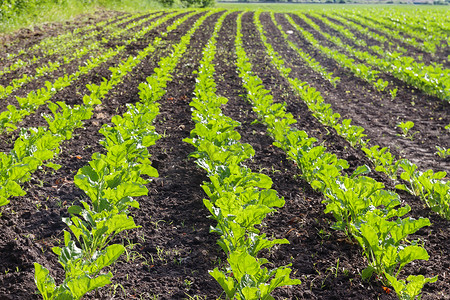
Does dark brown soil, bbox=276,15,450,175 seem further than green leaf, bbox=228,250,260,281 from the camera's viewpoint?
Yes

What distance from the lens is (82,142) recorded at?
5.87 m

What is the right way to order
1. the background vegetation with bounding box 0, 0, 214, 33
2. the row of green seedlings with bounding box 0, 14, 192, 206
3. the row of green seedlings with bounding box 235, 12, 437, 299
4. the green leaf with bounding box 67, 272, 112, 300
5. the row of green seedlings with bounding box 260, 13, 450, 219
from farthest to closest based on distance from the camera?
1. the background vegetation with bounding box 0, 0, 214, 33
2. the row of green seedlings with bounding box 260, 13, 450, 219
3. the row of green seedlings with bounding box 0, 14, 192, 206
4. the row of green seedlings with bounding box 235, 12, 437, 299
5. the green leaf with bounding box 67, 272, 112, 300

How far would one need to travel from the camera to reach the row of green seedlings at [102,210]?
8.22 ft

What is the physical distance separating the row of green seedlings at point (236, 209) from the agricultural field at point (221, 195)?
14 mm

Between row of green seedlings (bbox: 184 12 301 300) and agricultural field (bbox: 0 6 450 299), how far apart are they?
14mm

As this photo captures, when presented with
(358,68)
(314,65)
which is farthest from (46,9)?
(358,68)

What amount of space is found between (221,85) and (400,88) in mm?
4459

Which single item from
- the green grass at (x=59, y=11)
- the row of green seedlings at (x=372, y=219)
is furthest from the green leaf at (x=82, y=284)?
the green grass at (x=59, y=11)

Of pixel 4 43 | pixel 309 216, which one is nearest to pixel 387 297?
pixel 309 216

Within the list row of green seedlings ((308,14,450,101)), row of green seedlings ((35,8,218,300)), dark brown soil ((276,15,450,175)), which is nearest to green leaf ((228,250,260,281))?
row of green seedlings ((35,8,218,300))

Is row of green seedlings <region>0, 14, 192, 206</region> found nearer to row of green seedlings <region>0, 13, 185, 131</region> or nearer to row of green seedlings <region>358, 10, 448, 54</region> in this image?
row of green seedlings <region>0, 13, 185, 131</region>

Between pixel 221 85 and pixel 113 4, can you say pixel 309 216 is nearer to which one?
pixel 221 85

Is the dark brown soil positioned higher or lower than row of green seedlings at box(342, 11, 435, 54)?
lower

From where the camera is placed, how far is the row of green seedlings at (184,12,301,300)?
2.62 m
